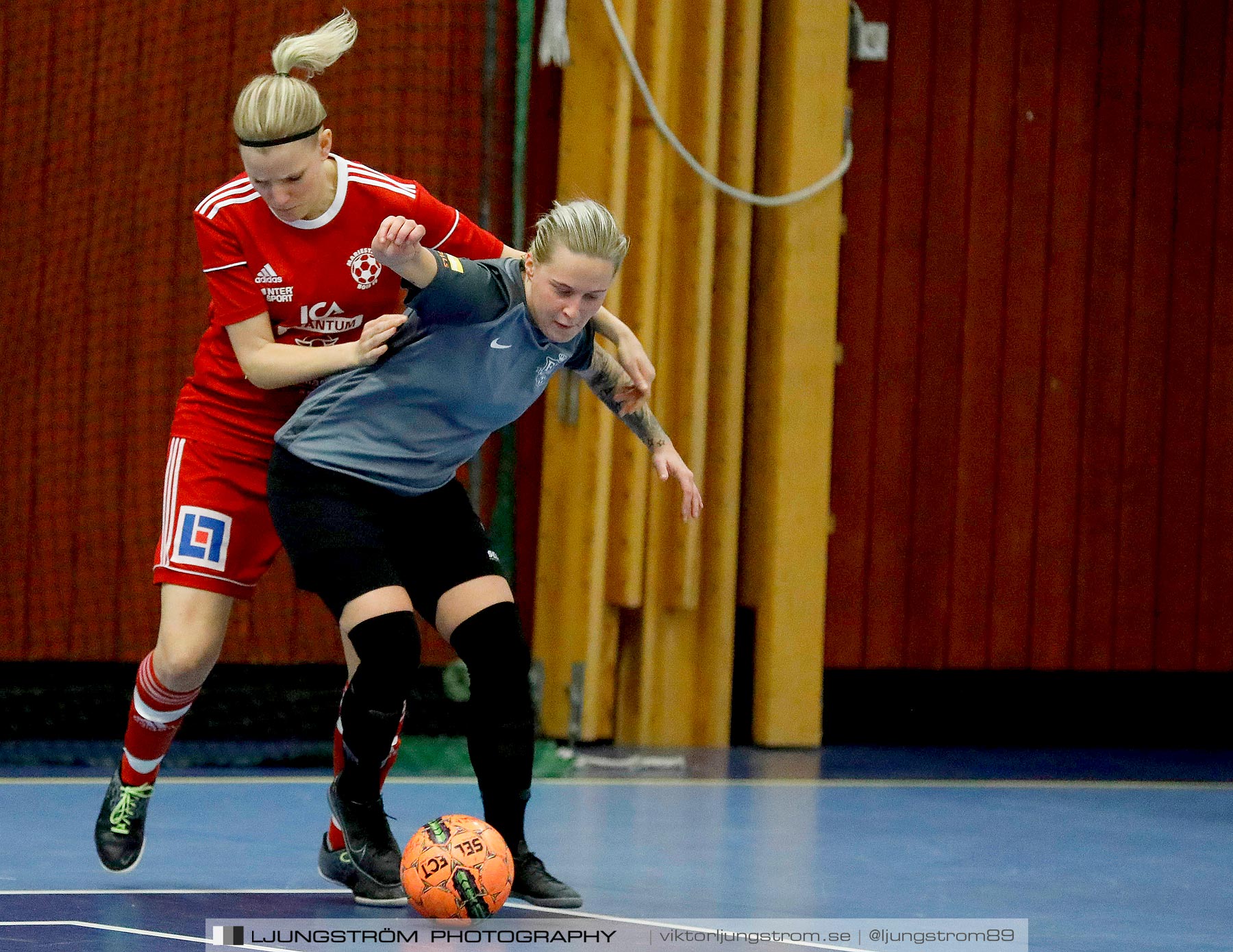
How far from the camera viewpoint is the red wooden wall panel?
7.21 meters

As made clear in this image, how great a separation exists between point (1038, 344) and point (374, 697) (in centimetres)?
455

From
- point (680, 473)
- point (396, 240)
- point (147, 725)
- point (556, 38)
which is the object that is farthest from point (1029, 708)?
point (396, 240)

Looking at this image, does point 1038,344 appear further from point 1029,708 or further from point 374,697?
point 374,697

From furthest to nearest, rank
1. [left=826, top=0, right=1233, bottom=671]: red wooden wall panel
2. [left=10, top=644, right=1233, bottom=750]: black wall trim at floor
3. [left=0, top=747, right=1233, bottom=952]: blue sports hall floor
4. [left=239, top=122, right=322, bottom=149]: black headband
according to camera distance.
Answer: [left=826, top=0, right=1233, bottom=671]: red wooden wall panel
[left=10, top=644, right=1233, bottom=750]: black wall trim at floor
[left=0, top=747, right=1233, bottom=952]: blue sports hall floor
[left=239, top=122, right=322, bottom=149]: black headband

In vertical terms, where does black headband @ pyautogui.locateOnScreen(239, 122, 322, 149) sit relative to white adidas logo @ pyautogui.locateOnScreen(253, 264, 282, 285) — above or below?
above

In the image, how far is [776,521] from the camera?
681cm

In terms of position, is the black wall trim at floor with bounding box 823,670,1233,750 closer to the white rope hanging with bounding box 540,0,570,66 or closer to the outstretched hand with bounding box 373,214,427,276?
the white rope hanging with bounding box 540,0,570,66

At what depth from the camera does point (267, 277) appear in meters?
3.76

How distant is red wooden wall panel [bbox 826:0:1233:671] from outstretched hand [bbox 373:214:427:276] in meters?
4.08

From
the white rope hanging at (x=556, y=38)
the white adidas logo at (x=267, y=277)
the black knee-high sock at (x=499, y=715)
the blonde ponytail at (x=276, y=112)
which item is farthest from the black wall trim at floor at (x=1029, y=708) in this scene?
the blonde ponytail at (x=276, y=112)

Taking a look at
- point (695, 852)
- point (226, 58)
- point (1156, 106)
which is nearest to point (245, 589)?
point (695, 852)

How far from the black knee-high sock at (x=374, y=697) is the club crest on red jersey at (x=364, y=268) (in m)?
0.81

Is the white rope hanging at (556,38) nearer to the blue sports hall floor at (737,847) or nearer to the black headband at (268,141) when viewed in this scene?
the blue sports hall floor at (737,847)

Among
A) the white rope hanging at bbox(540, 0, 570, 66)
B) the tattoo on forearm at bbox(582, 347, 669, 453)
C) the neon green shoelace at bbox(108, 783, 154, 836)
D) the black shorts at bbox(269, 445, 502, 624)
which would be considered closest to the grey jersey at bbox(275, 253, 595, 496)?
the black shorts at bbox(269, 445, 502, 624)
